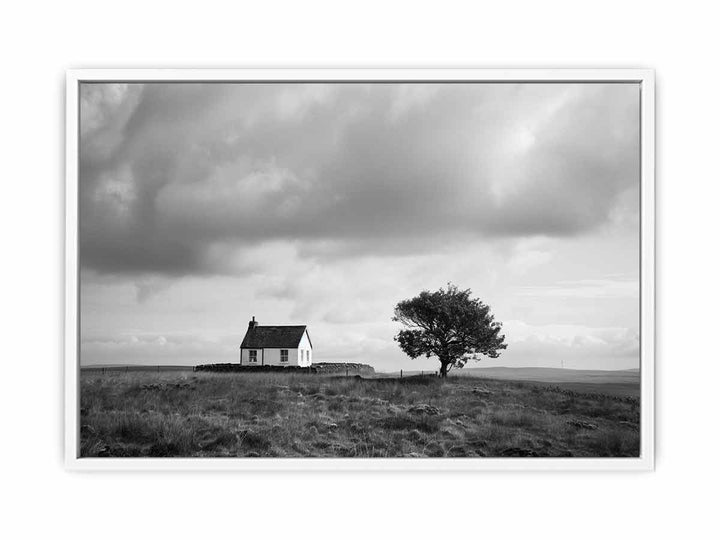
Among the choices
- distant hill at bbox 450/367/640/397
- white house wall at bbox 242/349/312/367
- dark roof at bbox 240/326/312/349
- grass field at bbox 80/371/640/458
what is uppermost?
dark roof at bbox 240/326/312/349

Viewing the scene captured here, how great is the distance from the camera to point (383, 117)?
590 centimetres

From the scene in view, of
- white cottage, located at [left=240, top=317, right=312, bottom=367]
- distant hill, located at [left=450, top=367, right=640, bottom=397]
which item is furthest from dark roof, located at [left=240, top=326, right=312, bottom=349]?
distant hill, located at [left=450, top=367, right=640, bottom=397]

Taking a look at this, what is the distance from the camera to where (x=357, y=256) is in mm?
5969

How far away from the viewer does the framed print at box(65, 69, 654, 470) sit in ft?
18.9

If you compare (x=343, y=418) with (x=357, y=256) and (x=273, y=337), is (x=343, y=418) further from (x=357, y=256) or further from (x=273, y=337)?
(x=357, y=256)

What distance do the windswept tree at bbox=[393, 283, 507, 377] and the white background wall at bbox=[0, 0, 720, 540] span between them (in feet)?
3.90

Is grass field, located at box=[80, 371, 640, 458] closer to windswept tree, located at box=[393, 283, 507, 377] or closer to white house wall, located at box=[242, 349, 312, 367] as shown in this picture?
white house wall, located at box=[242, 349, 312, 367]
